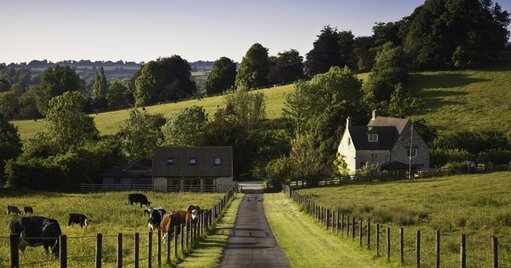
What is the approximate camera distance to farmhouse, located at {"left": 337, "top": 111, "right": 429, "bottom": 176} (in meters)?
87.9

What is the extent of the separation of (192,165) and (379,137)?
86.2ft

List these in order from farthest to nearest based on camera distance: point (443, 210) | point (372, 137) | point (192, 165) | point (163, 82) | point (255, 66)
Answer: point (163, 82) → point (255, 66) → point (372, 137) → point (192, 165) → point (443, 210)

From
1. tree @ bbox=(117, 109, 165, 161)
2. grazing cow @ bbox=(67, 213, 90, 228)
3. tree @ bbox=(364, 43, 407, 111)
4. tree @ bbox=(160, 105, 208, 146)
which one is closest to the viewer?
grazing cow @ bbox=(67, 213, 90, 228)

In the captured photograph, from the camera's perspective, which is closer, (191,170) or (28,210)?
(28,210)

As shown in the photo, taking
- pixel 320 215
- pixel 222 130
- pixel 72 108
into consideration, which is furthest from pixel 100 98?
pixel 320 215

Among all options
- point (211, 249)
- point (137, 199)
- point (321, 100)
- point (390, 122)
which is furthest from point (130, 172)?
point (211, 249)

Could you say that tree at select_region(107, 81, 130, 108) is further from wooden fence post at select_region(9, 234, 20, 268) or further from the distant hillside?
wooden fence post at select_region(9, 234, 20, 268)

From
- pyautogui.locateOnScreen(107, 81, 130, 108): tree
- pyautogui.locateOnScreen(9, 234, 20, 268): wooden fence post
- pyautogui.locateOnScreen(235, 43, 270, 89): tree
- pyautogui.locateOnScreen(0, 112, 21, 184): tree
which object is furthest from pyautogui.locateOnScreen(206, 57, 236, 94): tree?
pyautogui.locateOnScreen(9, 234, 20, 268): wooden fence post

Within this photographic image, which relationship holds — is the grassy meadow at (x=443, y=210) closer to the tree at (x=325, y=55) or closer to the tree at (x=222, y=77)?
the tree at (x=325, y=55)

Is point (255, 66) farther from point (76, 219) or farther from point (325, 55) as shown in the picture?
point (76, 219)

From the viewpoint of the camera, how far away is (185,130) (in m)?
98.9

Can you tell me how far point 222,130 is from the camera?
97.9m

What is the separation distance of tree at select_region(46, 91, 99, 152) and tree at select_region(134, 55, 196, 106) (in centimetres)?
5689

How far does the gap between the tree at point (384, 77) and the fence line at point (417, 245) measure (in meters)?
77.1
